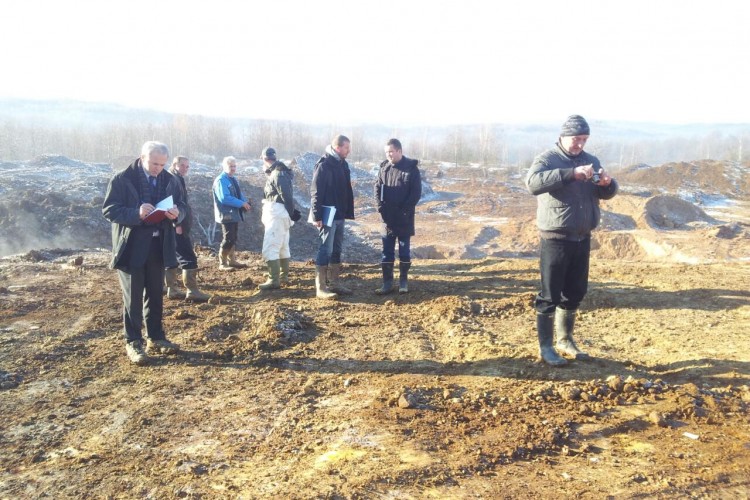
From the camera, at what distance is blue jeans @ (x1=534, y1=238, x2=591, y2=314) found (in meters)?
4.20

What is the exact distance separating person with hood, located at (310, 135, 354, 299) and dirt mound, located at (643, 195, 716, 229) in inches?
690

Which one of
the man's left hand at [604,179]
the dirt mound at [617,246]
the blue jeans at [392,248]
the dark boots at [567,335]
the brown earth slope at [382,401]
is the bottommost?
the dirt mound at [617,246]

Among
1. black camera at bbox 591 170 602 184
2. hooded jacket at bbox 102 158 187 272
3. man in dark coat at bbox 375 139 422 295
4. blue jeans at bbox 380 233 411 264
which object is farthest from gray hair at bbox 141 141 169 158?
black camera at bbox 591 170 602 184

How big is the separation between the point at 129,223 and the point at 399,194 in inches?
132

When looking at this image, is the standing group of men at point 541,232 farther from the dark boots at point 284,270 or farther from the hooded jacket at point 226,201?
the hooded jacket at point 226,201

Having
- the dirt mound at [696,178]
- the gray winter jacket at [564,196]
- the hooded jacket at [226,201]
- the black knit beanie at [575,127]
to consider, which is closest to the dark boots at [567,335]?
the gray winter jacket at [564,196]

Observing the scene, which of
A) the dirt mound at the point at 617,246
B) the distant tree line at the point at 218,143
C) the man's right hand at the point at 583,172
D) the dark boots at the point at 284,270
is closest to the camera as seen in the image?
the man's right hand at the point at 583,172

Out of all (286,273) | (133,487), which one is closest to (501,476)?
(133,487)

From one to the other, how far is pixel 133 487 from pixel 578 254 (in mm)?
3574

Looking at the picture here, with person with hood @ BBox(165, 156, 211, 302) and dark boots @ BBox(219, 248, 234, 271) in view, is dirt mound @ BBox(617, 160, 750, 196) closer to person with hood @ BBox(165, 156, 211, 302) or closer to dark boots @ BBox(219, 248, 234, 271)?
dark boots @ BBox(219, 248, 234, 271)

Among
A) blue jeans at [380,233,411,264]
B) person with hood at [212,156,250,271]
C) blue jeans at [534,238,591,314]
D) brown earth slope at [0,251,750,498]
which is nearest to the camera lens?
brown earth slope at [0,251,750,498]

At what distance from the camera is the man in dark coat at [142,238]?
14.4 ft

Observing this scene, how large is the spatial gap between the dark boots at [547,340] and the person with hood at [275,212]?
3.94 metres

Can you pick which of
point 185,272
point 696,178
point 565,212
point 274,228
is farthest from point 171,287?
point 696,178
